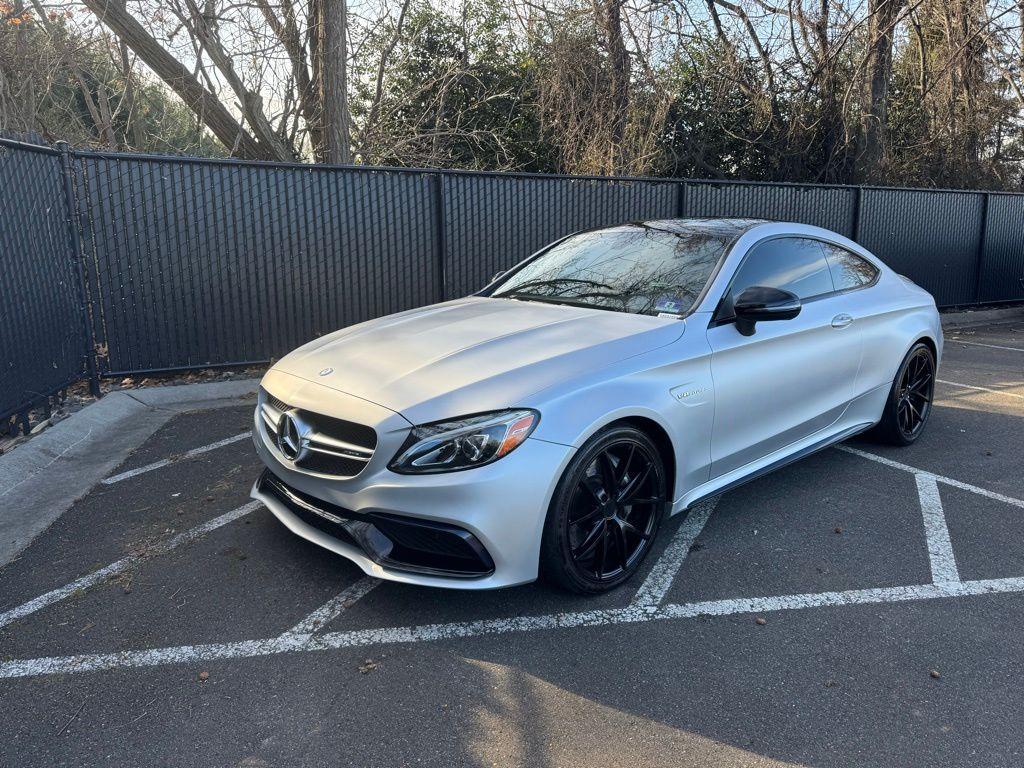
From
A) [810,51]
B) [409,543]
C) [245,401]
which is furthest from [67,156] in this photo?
[810,51]

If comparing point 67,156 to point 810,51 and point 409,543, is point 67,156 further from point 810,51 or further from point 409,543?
point 810,51

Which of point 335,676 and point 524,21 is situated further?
point 524,21

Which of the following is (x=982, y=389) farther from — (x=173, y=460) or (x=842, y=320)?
(x=173, y=460)

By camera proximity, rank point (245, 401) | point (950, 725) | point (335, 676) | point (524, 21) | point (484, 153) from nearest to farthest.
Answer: point (950, 725), point (335, 676), point (245, 401), point (524, 21), point (484, 153)

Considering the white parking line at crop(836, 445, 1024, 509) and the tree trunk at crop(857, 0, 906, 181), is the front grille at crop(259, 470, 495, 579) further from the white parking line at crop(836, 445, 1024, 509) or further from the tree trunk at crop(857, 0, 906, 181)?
the tree trunk at crop(857, 0, 906, 181)

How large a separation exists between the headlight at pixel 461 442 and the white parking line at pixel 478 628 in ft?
2.32

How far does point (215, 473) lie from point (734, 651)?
11.3ft

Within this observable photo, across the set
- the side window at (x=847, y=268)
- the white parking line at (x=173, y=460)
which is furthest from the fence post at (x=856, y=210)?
the white parking line at (x=173, y=460)

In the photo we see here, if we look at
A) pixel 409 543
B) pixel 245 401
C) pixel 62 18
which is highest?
pixel 62 18

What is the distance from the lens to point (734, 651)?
288 centimetres

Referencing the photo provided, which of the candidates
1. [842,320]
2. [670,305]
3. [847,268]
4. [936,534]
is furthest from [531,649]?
[847,268]

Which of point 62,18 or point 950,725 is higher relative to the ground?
point 62,18

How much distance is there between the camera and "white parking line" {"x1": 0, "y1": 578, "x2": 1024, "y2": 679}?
9.14ft

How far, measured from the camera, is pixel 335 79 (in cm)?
1019
